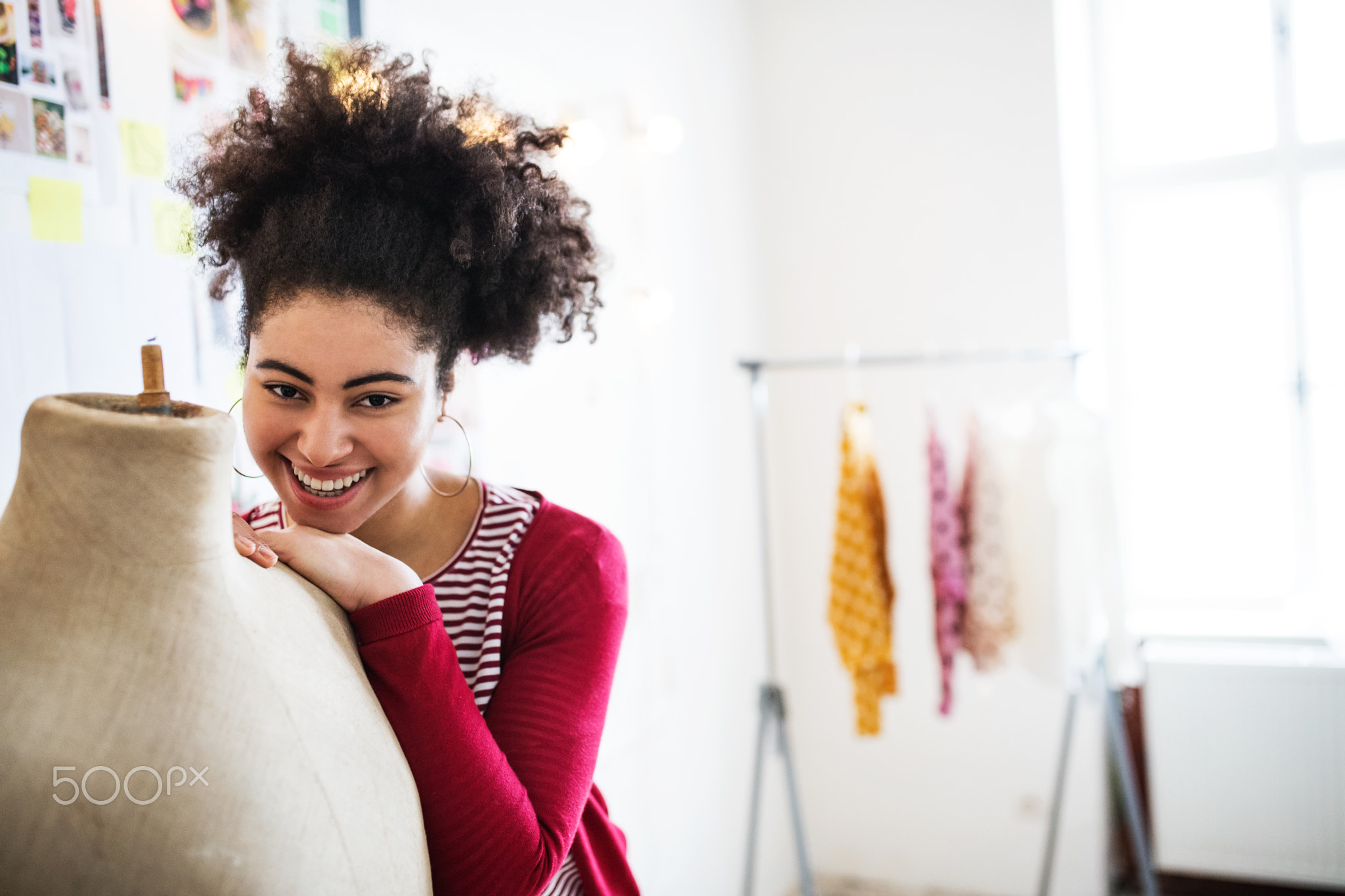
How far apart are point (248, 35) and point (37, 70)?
0.34 metres

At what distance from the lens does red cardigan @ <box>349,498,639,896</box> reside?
63cm

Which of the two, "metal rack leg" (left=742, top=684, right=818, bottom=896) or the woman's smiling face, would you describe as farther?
"metal rack leg" (left=742, top=684, right=818, bottom=896)

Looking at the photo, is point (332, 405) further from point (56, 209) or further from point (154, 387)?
point (56, 209)

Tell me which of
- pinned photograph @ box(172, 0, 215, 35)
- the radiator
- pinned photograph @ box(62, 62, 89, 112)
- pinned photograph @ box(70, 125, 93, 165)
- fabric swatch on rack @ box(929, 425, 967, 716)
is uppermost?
pinned photograph @ box(172, 0, 215, 35)

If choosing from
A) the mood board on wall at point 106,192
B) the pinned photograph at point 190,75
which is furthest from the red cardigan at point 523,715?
the pinned photograph at point 190,75

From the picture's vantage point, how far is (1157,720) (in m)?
2.65

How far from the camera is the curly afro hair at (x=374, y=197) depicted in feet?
2.30

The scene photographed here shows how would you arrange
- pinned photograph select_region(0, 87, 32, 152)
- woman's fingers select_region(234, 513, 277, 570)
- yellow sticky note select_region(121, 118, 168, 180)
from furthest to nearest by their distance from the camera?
yellow sticky note select_region(121, 118, 168, 180)
pinned photograph select_region(0, 87, 32, 152)
woman's fingers select_region(234, 513, 277, 570)

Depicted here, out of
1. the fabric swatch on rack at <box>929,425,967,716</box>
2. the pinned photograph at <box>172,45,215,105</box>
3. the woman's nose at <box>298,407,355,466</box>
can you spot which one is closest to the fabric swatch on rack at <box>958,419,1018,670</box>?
the fabric swatch on rack at <box>929,425,967,716</box>

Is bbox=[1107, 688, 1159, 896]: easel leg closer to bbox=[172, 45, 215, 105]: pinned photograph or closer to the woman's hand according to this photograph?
the woman's hand

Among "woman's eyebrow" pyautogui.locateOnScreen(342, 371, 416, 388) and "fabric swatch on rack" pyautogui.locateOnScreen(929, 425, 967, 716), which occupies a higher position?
"woman's eyebrow" pyautogui.locateOnScreen(342, 371, 416, 388)

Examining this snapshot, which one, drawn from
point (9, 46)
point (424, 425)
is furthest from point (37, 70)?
point (424, 425)

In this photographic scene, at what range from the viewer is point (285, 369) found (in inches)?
26.8

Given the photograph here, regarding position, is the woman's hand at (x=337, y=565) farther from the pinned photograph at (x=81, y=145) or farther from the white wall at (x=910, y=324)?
the white wall at (x=910, y=324)
